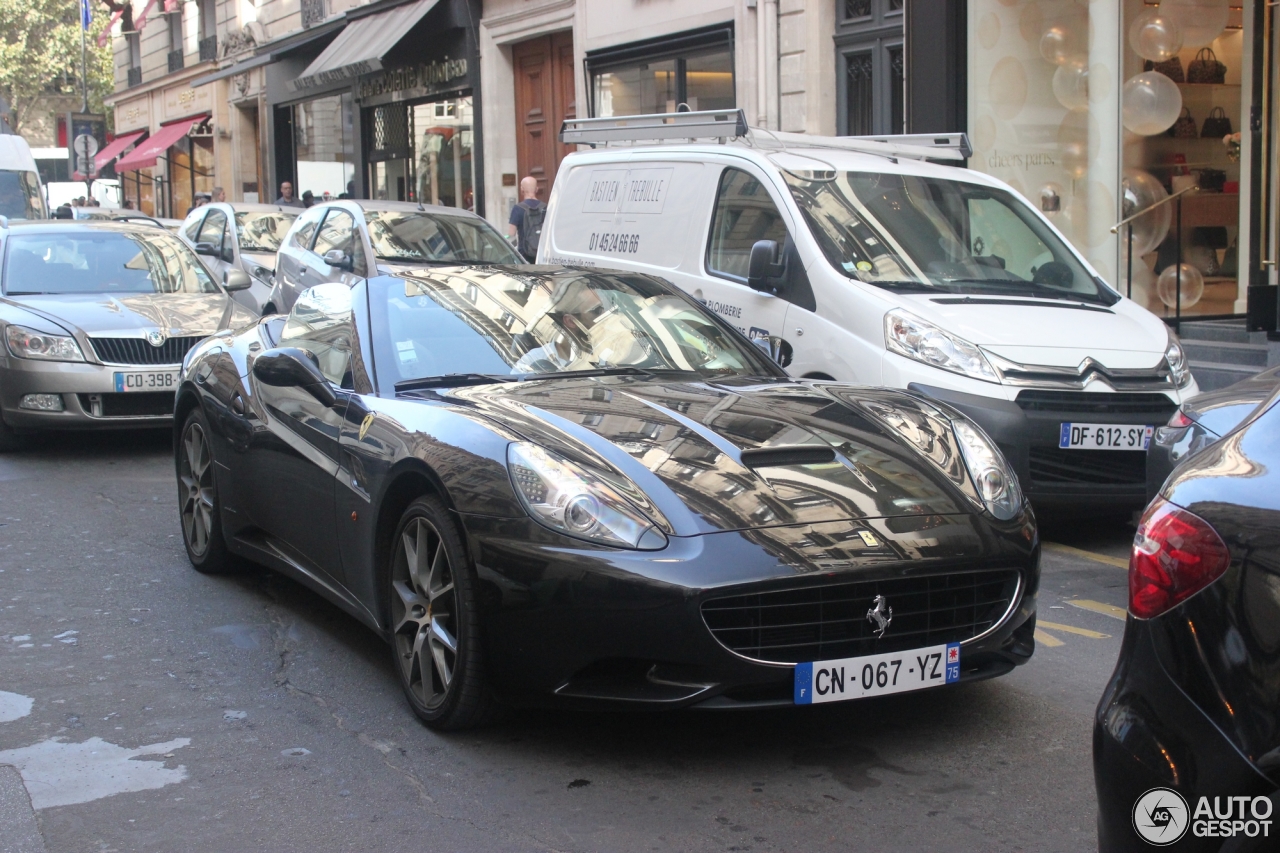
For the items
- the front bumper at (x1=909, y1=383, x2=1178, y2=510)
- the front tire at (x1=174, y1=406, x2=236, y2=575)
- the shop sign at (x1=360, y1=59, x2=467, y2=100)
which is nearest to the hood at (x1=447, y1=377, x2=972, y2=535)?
the front tire at (x1=174, y1=406, x2=236, y2=575)

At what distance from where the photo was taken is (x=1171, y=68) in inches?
533

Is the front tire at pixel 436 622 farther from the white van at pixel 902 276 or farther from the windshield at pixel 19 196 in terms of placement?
the windshield at pixel 19 196

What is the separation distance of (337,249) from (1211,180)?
26.2 feet

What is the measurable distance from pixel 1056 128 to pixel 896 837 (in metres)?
12.1

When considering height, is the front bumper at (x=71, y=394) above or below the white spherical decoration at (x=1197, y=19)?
below

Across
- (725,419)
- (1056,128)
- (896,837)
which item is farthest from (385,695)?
(1056,128)

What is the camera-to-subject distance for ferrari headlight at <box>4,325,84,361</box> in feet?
31.6

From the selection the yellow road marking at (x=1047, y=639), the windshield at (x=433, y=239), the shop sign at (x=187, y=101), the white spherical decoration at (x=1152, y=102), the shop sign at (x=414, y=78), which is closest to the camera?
the yellow road marking at (x=1047, y=639)

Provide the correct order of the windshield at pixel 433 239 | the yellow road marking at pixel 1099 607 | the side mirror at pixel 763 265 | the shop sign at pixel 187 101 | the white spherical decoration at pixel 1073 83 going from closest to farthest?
the yellow road marking at pixel 1099 607 → the side mirror at pixel 763 265 → the windshield at pixel 433 239 → the white spherical decoration at pixel 1073 83 → the shop sign at pixel 187 101

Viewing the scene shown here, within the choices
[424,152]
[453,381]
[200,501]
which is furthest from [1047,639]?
[424,152]

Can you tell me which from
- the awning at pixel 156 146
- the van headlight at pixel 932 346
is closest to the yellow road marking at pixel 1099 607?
the van headlight at pixel 932 346

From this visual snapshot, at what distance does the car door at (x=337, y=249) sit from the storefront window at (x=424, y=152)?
1047 cm

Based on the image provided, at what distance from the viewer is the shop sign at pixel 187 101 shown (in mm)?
38562

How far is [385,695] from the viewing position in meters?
4.73
